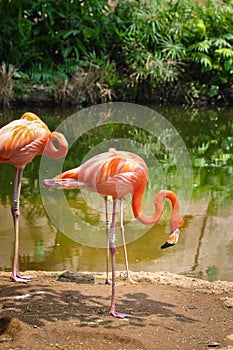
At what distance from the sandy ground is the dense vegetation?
10587 mm

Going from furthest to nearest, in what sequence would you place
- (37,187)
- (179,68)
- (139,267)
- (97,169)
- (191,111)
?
(179,68) < (191,111) < (37,187) < (139,267) < (97,169)

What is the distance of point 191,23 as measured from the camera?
16719 millimetres

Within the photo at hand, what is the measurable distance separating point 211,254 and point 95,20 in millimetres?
12189

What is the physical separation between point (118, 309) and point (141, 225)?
2245mm

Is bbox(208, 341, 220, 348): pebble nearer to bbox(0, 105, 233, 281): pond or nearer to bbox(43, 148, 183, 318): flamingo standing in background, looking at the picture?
bbox(43, 148, 183, 318): flamingo standing in background

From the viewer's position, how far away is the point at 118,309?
389 centimetres

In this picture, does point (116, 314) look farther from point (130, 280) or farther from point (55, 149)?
point (55, 149)

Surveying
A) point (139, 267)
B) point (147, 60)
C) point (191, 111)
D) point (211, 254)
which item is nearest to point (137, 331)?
point (139, 267)

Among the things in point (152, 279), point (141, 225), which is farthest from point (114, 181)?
point (141, 225)

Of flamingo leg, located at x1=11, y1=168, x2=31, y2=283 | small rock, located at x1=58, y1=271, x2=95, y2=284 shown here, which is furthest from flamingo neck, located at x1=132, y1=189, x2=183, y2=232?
flamingo leg, located at x1=11, y1=168, x2=31, y2=283

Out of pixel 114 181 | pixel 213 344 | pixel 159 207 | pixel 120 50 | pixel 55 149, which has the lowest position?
pixel 213 344

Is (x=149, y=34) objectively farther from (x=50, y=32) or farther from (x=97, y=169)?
(x=97, y=169)

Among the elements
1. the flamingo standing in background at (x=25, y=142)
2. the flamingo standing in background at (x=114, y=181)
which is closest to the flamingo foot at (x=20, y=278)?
the flamingo standing in background at (x=25, y=142)

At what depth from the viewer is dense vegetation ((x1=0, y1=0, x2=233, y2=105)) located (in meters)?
15.2
